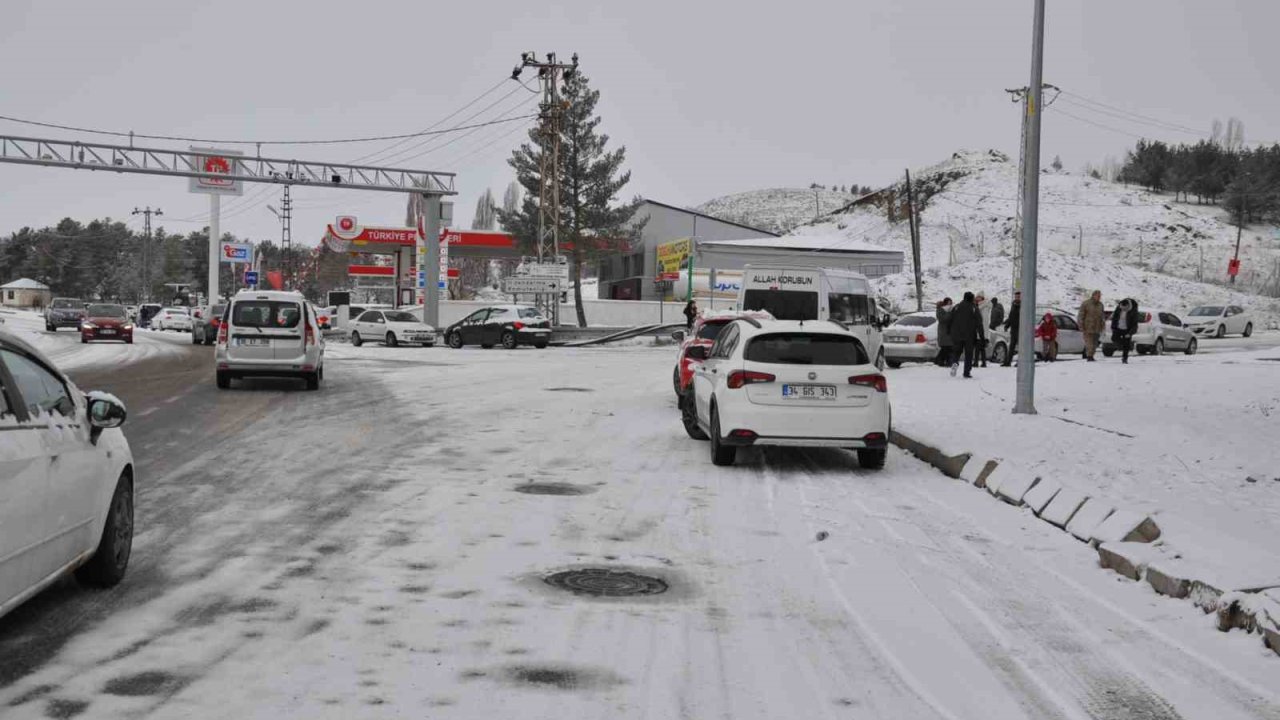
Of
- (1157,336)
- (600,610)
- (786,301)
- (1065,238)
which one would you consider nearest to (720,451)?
(600,610)

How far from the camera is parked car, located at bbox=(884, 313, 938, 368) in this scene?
28.2 m

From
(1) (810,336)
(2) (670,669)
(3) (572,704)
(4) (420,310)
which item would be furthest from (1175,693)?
(4) (420,310)

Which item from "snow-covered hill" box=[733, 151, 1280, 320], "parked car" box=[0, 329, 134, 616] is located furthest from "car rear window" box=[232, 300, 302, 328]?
"snow-covered hill" box=[733, 151, 1280, 320]

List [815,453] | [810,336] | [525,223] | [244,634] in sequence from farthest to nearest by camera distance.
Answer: [525,223] → [815,453] → [810,336] → [244,634]

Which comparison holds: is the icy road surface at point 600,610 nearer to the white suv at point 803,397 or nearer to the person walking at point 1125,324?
the white suv at point 803,397

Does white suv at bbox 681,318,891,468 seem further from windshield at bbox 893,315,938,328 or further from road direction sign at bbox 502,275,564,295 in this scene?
road direction sign at bbox 502,275,564,295

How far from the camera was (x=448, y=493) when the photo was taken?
9422 millimetres

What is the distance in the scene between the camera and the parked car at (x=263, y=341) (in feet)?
65.6

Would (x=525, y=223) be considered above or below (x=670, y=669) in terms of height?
above

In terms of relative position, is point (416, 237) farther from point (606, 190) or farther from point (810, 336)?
point (810, 336)

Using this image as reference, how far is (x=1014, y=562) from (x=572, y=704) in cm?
410

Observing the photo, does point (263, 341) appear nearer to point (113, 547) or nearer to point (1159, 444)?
point (113, 547)

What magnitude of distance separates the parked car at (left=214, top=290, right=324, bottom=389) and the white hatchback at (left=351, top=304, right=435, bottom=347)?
78.1 feet

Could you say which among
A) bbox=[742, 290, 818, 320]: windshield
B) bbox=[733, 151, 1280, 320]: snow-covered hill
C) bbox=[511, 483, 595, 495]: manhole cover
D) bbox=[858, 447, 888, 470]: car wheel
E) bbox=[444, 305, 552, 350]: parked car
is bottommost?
bbox=[511, 483, 595, 495]: manhole cover
